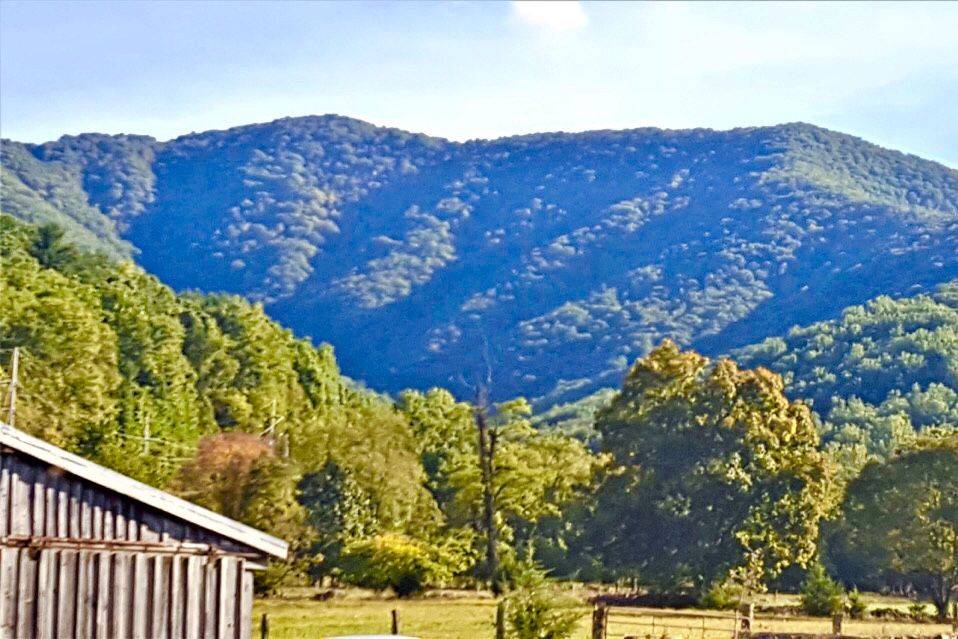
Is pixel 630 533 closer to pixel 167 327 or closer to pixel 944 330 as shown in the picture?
pixel 167 327

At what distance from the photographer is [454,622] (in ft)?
177

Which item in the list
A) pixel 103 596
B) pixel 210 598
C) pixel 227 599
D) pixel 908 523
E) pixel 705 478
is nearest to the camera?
pixel 103 596

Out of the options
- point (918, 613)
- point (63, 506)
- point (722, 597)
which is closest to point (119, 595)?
point (63, 506)

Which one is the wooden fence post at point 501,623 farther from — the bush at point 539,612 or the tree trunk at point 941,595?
the tree trunk at point 941,595

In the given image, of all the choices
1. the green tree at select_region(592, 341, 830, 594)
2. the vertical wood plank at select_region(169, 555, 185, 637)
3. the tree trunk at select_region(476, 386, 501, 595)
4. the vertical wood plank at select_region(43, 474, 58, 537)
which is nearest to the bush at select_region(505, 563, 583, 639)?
the vertical wood plank at select_region(169, 555, 185, 637)

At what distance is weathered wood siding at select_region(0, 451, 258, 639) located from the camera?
23047mm

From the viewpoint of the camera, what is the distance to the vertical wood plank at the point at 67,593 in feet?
75.7

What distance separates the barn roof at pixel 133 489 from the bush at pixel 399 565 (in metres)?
44.1

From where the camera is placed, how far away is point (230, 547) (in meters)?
24.1

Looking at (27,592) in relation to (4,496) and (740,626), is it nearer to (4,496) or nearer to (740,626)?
(4,496)

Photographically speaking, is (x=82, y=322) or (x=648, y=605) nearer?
(x=648, y=605)

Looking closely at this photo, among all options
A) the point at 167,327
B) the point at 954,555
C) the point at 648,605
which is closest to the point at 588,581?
the point at 648,605

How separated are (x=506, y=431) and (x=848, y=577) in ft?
72.8

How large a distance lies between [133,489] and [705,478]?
5336 centimetres
